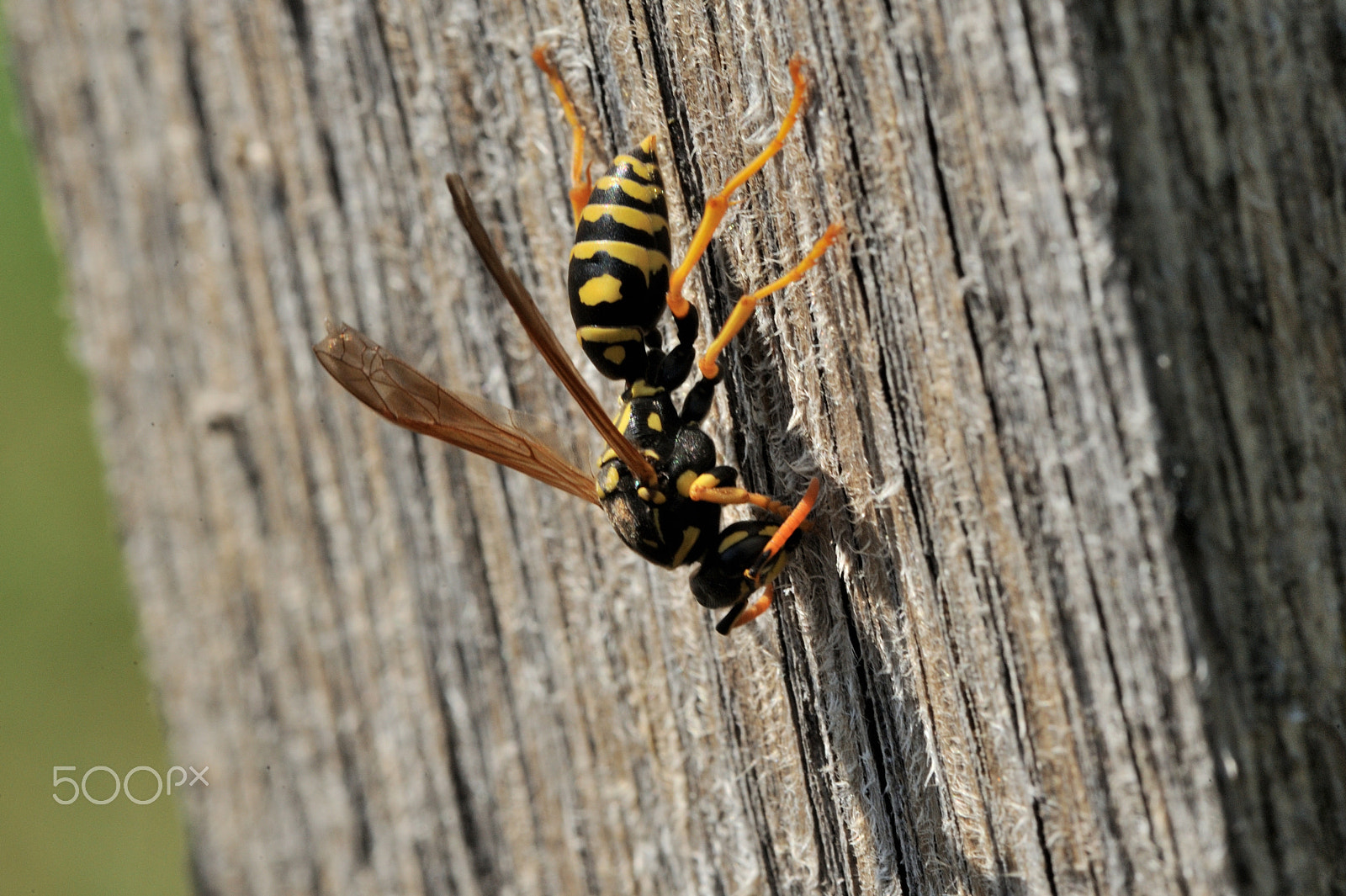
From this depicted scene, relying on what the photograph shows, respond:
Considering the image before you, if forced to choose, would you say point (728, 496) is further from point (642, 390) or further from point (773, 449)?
point (642, 390)

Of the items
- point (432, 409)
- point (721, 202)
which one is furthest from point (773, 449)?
point (432, 409)

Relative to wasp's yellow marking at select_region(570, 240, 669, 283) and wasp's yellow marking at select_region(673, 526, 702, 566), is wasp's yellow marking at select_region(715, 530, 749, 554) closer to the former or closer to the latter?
wasp's yellow marking at select_region(673, 526, 702, 566)

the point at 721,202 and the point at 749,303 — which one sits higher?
the point at 721,202

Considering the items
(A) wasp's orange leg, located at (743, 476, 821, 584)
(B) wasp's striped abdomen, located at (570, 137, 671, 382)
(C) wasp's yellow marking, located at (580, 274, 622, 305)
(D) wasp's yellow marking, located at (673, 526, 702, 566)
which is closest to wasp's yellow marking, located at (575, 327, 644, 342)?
(B) wasp's striped abdomen, located at (570, 137, 671, 382)

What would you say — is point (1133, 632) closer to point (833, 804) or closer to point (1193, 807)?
point (1193, 807)

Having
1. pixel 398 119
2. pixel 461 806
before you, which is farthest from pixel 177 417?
pixel 461 806

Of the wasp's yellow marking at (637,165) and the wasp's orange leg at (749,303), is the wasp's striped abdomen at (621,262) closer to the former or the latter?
the wasp's yellow marking at (637,165)
